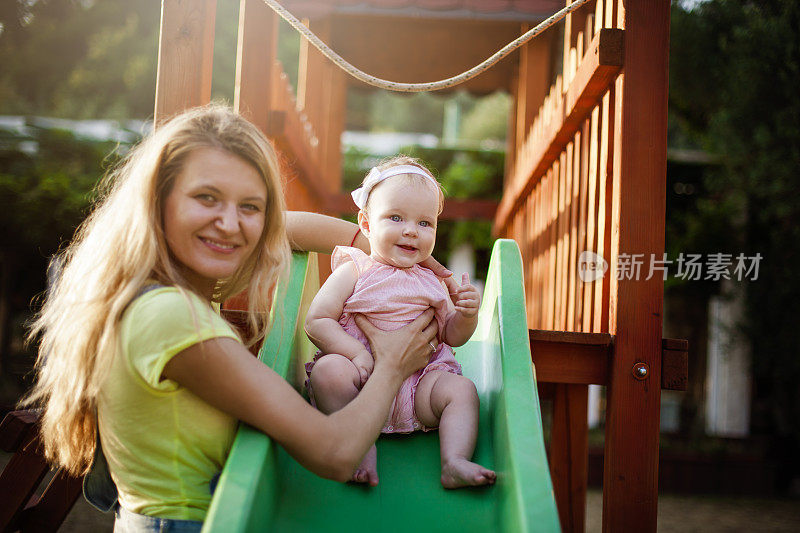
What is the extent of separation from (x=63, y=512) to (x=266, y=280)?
Answer: 4.44 feet

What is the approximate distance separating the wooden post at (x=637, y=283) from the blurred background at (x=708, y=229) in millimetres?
3671

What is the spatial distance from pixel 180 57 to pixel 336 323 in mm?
1123

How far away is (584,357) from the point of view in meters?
2.30

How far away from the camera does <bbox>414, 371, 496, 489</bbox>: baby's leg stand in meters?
1.64

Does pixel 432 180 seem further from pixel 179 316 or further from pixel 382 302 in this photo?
pixel 179 316

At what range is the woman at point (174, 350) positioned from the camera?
142cm

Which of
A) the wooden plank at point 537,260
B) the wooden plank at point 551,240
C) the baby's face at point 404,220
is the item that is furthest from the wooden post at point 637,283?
the wooden plank at point 537,260

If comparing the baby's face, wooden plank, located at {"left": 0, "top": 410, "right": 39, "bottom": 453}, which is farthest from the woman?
wooden plank, located at {"left": 0, "top": 410, "right": 39, "bottom": 453}

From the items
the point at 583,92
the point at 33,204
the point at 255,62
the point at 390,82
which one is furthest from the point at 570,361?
the point at 33,204

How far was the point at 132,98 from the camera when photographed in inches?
526

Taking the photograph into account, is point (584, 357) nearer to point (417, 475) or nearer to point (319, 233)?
point (417, 475)

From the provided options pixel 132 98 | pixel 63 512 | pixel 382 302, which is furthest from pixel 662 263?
pixel 132 98

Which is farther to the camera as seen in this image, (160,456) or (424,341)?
(424,341)

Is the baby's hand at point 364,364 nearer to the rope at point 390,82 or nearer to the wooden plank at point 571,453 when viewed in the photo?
the rope at point 390,82
